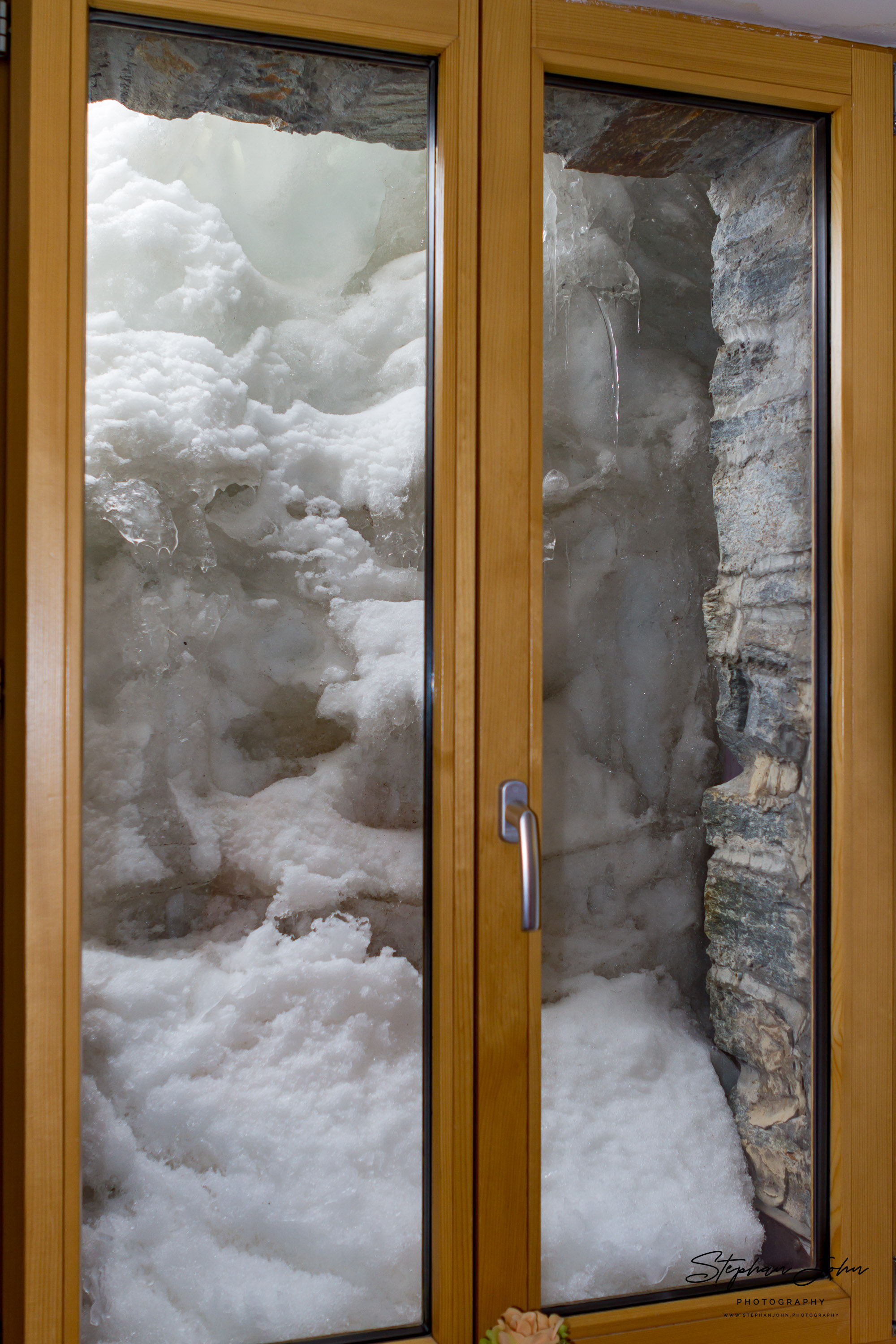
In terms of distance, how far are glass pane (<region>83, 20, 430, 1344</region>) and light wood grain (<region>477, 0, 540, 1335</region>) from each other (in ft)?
0.30

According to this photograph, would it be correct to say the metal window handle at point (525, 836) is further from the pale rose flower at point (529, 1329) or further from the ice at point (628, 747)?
the pale rose flower at point (529, 1329)

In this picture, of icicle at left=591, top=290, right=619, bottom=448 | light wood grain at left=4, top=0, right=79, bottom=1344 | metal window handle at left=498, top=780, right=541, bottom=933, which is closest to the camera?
light wood grain at left=4, top=0, right=79, bottom=1344

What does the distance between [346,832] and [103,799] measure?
1.07 ft

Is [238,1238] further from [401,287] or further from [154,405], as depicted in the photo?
[401,287]

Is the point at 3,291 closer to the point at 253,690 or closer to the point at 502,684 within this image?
the point at 253,690

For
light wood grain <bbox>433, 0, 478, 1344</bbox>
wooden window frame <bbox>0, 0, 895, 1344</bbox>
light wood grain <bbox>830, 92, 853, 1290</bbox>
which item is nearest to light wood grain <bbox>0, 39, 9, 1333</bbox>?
wooden window frame <bbox>0, 0, 895, 1344</bbox>

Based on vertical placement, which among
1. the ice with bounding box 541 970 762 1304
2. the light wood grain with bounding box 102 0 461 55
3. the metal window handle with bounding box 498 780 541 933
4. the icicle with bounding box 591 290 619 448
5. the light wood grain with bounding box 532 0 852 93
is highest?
the light wood grain with bounding box 532 0 852 93

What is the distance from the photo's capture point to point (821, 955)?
1375mm

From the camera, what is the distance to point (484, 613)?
1247mm

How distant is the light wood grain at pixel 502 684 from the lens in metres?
1.24

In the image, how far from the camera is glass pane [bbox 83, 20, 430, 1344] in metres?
1.15

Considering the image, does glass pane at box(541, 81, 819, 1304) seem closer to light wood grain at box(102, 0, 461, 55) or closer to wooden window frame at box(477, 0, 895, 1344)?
Result: wooden window frame at box(477, 0, 895, 1344)

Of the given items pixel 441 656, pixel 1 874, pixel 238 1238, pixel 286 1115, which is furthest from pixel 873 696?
pixel 1 874

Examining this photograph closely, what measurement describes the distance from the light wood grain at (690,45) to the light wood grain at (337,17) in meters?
0.15
